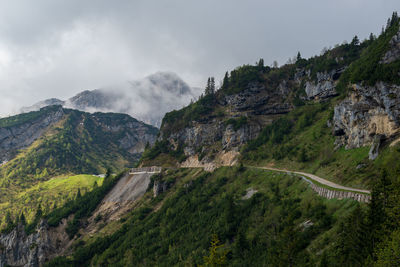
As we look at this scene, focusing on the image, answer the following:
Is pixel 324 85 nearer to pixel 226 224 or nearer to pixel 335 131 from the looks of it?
pixel 335 131

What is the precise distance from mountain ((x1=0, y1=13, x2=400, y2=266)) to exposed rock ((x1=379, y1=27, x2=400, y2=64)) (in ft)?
1.27

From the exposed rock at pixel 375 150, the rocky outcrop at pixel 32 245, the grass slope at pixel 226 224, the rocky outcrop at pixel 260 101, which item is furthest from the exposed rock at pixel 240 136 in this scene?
the rocky outcrop at pixel 32 245

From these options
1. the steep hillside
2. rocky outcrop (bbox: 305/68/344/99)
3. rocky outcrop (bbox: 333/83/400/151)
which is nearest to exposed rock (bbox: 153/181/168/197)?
the steep hillside

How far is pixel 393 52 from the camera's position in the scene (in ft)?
293

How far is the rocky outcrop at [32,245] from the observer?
5969 inches

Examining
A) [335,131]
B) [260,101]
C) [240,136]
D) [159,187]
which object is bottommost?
[159,187]

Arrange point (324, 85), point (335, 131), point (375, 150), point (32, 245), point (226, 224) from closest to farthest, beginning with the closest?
point (375, 150) → point (226, 224) → point (335, 131) → point (32, 245) → point (324, 85)

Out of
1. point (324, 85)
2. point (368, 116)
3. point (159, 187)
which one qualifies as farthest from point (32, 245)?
point (324, 85)

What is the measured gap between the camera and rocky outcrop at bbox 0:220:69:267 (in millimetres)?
151625

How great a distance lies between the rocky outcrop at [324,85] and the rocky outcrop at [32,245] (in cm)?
16266

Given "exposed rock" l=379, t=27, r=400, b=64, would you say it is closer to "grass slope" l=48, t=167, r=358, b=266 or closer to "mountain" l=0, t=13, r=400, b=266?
"mountain" l=0, t=13, r=400, b=266

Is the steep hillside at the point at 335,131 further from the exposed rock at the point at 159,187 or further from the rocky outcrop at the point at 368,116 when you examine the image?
the exposed rock at the point at 159,187

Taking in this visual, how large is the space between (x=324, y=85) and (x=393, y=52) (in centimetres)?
7728

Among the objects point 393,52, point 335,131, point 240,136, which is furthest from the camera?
point 240,136
